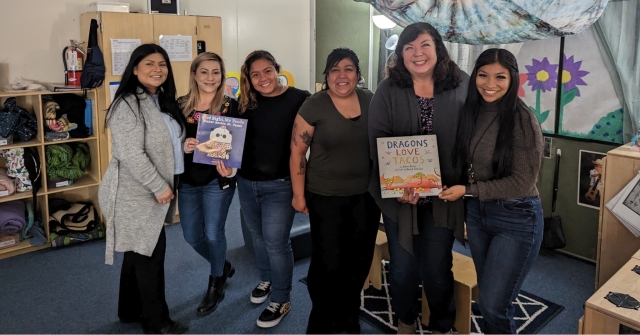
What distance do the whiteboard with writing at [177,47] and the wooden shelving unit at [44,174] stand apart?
2.00 ft

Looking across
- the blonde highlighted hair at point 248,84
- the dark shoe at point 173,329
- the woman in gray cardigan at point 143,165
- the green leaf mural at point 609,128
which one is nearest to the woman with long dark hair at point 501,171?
the blonde highlighted hair at point 248,84

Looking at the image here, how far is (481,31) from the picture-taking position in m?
2.65

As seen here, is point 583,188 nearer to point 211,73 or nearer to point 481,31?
point 481,31

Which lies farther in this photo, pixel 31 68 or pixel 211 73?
pixel 31 68

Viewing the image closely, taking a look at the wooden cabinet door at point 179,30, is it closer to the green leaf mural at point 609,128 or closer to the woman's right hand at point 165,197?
the woman's right hand at point 165,197

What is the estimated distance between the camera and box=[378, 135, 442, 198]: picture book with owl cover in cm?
197

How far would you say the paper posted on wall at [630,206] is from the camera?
2650 mm

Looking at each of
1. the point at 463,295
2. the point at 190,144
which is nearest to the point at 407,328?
the point at 463,295

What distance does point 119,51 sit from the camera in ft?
11.9

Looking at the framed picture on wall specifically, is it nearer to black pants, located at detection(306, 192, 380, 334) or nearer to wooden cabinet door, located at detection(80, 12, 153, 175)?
black pants, located at detection(306, 192, 380, 334)

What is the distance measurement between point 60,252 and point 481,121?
9.84ft

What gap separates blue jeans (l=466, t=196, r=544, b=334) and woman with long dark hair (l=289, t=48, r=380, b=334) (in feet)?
1.56

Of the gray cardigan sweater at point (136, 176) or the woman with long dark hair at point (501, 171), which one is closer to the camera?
the woman with long dark hair at point (501, 171)

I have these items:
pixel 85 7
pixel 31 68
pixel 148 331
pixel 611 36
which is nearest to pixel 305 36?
pixel 85 7
